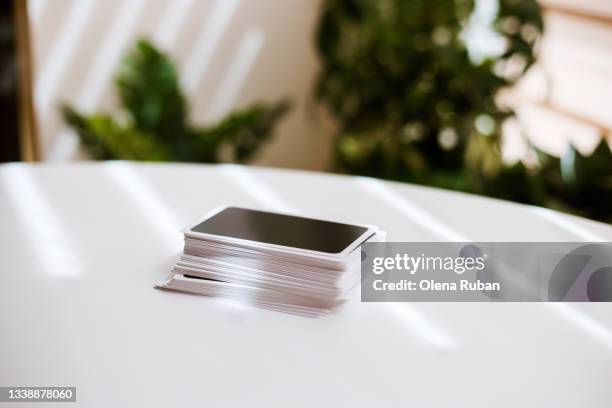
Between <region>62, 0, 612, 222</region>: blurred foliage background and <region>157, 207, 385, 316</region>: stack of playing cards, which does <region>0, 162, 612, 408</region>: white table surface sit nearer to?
<region>157, 207, 385, 316</region>: stack of playing cards

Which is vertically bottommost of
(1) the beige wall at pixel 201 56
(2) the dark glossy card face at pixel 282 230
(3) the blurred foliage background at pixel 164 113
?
(2) the dark glossy card face at pixel 282 230

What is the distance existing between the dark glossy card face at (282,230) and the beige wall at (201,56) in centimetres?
182

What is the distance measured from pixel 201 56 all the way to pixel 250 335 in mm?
2107

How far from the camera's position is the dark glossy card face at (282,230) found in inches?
38.0

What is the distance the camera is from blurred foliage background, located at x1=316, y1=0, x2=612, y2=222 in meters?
2.09

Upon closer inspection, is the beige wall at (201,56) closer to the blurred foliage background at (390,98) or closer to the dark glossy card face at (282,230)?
the blurred foliage background at (390,98)

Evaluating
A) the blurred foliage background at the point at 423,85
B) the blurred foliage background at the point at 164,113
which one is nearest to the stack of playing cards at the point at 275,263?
the blurred foliage background at the point at 423,85

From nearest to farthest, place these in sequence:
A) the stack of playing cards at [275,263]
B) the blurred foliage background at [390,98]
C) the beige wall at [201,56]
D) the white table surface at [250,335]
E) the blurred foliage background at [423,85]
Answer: the white table surface at [250,335]
the stack of playing cards at [275,263]
the blurred foliage background at [423,85]
the blurred foliage background at [390,98]
the beige wall at [201,56]

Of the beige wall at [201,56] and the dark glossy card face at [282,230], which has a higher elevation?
the beige wall at [201,56]

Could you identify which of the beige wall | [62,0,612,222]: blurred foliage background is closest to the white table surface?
[62,0,612,222]: blurred foliage background

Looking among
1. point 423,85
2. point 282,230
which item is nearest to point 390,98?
point 423,85

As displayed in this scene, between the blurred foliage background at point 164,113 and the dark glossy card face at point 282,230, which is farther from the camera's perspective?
the blurred foliage background at point 164,113

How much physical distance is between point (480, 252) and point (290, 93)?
208cm

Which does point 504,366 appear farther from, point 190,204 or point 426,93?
point 426,93
